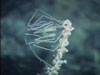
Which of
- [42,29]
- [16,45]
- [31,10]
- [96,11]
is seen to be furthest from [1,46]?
[42,29]

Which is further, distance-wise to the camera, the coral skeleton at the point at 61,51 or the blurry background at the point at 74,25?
the blurry background at the point at 74,25

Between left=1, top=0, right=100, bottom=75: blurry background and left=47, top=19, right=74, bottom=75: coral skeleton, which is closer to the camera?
left=47, top=19, right=74, bottom=75: coral skeleton

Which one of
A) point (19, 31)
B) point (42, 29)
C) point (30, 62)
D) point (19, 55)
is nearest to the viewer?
point (42, 29)

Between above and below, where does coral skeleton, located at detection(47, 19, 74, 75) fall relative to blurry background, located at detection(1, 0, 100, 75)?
below

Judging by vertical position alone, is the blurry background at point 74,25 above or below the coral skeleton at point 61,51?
above

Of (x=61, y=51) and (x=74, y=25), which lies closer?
(x=61, y=51)

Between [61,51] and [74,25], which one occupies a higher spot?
[74,25]

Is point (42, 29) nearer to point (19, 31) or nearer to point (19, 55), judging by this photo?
point (19, 55)

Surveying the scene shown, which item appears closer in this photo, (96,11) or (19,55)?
(19,55)
